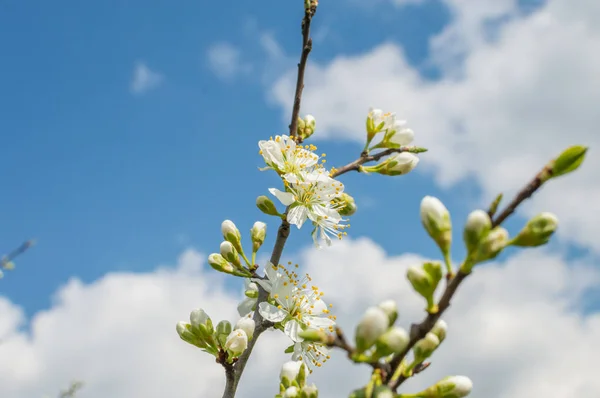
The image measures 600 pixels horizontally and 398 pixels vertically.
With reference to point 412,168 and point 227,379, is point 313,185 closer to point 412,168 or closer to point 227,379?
point 412,168

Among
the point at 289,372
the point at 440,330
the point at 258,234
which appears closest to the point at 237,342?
the point at 289,372

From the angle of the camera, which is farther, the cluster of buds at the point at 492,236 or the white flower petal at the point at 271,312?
the white flower petal at the point at 271,312

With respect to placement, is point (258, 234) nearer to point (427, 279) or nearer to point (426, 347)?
point (426, 347)

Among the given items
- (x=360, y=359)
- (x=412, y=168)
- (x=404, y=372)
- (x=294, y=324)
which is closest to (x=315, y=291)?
(x=294, y=324)

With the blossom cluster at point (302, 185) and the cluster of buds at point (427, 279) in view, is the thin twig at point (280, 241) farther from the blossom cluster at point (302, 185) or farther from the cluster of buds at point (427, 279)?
the cluster of buds at point (427, 279)

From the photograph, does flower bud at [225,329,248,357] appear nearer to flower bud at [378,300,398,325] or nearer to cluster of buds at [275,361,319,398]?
cluster of buds at [275,361,319,398]

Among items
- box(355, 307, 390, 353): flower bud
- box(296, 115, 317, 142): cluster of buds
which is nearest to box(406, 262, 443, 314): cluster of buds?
box(355, 307, 390, 353): flower bud

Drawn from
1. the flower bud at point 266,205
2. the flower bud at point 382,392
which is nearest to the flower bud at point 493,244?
the flower bud at point 382,392

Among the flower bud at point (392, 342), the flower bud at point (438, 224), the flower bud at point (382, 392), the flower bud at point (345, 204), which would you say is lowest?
the flower bud at point (382, 392)
